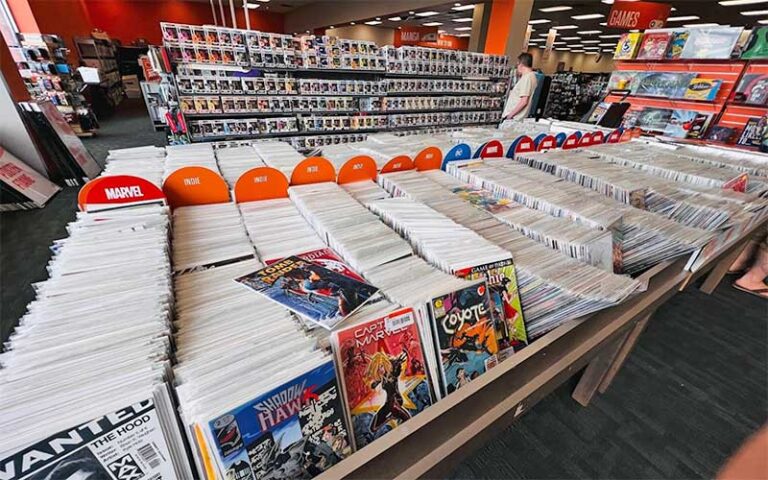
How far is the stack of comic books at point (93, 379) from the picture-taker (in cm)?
52

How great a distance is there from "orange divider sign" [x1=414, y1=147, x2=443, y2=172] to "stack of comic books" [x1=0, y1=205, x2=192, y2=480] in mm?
1406

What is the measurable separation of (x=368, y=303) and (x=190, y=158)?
5.17 feet

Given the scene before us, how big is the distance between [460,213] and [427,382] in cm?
74

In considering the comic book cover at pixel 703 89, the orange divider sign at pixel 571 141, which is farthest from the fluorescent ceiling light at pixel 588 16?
the orange divider sign at pixel 571 141

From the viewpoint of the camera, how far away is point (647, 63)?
5062 millimetres

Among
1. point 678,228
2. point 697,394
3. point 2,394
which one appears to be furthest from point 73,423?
point 697,394

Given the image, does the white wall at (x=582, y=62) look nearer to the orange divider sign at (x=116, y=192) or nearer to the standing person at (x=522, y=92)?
the standing person at (x=522, y=92)

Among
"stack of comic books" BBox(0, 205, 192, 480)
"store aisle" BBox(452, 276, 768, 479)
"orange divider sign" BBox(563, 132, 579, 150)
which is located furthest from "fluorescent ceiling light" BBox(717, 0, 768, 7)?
"stack of comic books" BBox(0, 205, 192, 480)

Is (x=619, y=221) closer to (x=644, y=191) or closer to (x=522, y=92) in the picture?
(x=644, y=191)

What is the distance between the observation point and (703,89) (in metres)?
4.57

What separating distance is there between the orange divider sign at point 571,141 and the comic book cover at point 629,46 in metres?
3.59

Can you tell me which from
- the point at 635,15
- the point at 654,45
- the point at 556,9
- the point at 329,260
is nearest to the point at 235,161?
the point at 329,260

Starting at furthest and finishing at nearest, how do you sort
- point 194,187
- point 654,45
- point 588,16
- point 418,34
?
point 418,34 → point 588,16 → point 654,45 → point 194,187

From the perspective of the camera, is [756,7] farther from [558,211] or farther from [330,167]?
[330,167]
